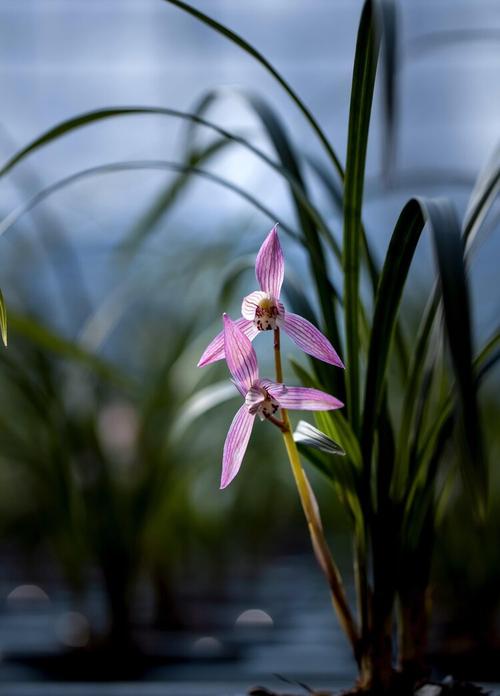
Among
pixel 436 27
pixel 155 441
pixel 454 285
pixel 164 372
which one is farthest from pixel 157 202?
pixel 436 27

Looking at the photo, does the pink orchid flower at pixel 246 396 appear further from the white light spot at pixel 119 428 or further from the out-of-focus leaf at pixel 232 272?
the white light spot at pixel 119 428

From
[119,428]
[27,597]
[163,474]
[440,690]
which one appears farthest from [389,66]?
[27,597]

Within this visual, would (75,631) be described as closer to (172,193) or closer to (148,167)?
(172,193)

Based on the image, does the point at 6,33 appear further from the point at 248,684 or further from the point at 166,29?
the point at 248,684

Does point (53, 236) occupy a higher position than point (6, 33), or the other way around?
point (6, 33)

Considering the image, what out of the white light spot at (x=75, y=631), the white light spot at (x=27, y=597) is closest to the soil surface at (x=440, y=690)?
the white light spot at (x=75, y=631)
